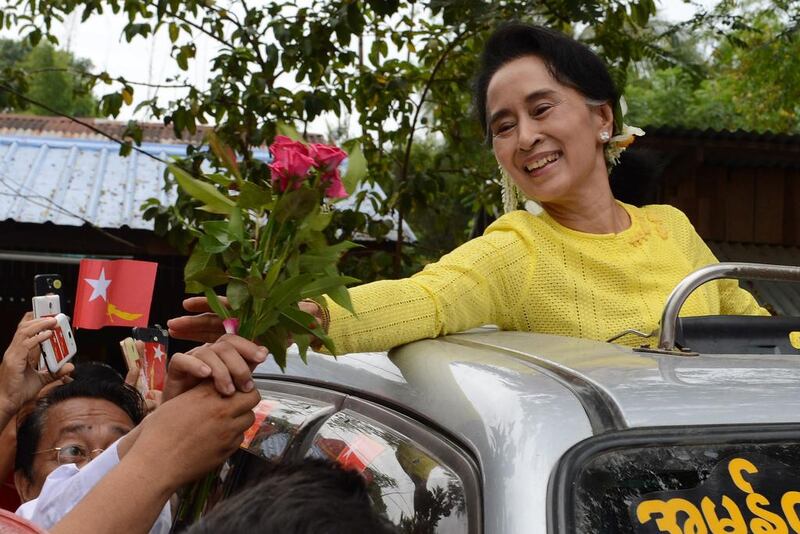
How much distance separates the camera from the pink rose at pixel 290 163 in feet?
5.23

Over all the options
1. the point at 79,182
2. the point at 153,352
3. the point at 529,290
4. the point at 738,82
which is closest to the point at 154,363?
the point at 153,352

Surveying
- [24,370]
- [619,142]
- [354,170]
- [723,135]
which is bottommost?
[24,370]

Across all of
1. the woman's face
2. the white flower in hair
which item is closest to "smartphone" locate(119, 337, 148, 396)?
the woman's face

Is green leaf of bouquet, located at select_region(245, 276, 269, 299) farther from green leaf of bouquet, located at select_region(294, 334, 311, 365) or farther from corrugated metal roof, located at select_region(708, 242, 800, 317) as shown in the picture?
corrugated metal roof, located at select_region(708, 242, 800, 317)

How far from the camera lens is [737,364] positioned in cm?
154

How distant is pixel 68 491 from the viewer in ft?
6.12

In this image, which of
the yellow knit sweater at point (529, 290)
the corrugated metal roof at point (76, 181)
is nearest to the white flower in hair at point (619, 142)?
the yellow knit sweater at point (529, 290)

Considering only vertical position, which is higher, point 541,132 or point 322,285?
point 541,132

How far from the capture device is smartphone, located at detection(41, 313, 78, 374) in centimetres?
263

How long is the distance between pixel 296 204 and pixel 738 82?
11657 millimetres

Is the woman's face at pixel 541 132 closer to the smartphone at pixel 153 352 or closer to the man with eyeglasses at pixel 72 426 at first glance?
the man with eyeglasses at pixel 72 426

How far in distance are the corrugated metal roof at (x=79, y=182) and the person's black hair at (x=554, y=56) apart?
4.02 m

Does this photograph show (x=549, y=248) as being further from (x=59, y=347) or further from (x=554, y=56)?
(x=59, y=347)

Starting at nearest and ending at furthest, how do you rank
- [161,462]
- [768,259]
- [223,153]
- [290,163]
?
[161,462] → [290,163] → [223,153] → [768,259]
